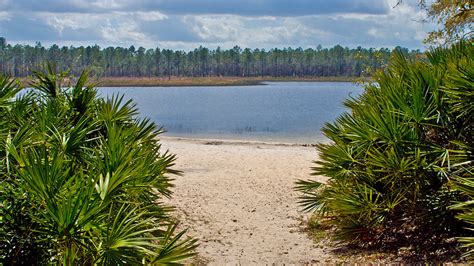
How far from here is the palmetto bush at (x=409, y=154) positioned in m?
6.78

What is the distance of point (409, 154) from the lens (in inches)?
274

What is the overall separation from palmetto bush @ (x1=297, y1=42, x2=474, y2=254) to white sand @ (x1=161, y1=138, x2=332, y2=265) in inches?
34.9

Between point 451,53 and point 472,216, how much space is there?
9.49ft

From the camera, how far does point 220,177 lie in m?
14.0

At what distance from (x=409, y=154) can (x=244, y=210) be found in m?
4.55

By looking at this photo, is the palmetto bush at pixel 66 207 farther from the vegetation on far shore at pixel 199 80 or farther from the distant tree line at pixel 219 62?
the distant tree line at pixel 219 62

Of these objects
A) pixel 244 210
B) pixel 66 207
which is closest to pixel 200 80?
pixel 244 210

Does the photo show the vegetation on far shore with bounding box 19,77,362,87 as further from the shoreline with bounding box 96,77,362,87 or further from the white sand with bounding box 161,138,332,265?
the white sand with bounding box 161,138,332,265

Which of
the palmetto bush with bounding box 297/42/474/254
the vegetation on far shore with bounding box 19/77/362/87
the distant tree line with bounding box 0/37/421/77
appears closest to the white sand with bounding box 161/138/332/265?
the palmetto bush with bounding box 297/42/474/254

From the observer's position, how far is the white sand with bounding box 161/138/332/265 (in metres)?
8.30

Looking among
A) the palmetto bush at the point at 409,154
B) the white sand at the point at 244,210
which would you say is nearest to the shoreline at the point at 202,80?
the white sand at the point at 244,210

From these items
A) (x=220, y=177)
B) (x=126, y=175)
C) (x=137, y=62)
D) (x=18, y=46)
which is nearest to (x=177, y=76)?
(x=137, y=62)

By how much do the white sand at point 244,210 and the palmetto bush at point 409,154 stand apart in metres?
0.89

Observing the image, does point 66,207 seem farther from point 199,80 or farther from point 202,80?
point 199,80
